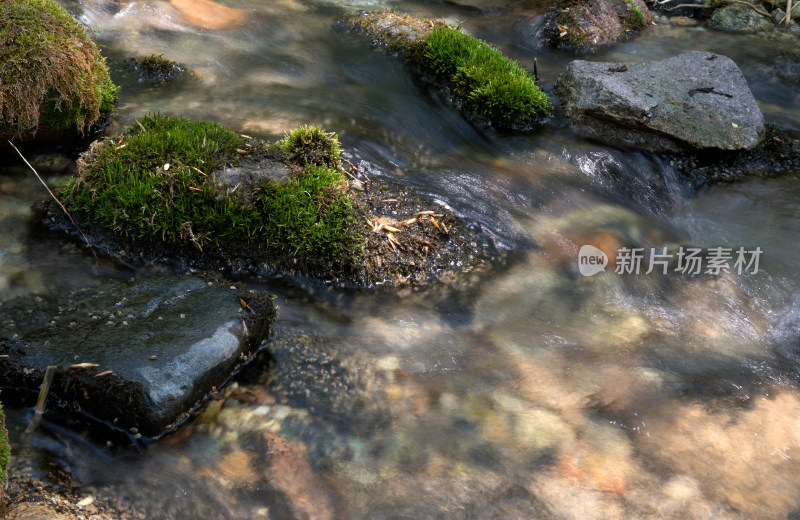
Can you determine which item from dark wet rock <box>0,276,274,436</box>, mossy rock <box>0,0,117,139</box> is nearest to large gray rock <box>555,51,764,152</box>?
dark wet rock <box>0,276,274,436</box>

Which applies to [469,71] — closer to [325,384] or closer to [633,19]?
[633,19]

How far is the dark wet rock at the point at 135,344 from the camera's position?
4316 mm

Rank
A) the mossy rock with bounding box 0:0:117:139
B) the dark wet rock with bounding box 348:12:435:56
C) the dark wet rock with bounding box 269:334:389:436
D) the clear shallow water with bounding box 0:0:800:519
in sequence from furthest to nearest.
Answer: the dark wet rock with bounding box 348:12:435:56
the mossy rock with bounding box 0:0:117:139
the dark wet rock with bounding box 269:334:389:436
the clear shallow water with bounding box 0:0:800:519

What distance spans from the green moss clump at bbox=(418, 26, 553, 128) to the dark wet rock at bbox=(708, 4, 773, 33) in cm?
560

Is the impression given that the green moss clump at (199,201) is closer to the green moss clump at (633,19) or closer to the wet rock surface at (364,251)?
the wet rock surface at (364,251)

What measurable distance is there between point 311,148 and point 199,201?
137 cm

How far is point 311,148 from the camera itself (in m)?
6.76

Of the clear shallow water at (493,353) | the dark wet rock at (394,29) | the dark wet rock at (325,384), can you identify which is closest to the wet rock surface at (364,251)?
the clear shallow water at (493,353)

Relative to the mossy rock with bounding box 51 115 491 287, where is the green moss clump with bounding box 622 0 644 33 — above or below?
Result: above

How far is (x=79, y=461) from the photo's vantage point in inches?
162

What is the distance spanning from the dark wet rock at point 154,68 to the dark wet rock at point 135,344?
4.37m

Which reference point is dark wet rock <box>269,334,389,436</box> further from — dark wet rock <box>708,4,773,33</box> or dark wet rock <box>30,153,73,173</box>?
dark wet rock <box>708,4,773,33</box>

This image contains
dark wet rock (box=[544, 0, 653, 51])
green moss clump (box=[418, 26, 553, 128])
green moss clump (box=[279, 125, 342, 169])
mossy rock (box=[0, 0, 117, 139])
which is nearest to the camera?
mossy rock (box=[0, 0, 117, 139])

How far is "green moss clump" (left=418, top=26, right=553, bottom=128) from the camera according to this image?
359 inches
